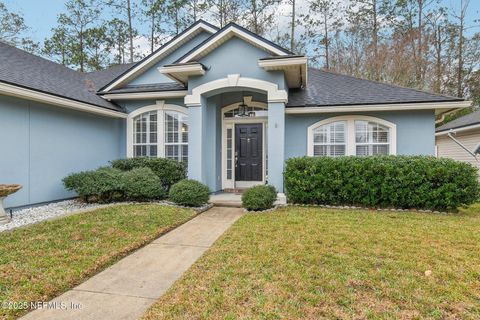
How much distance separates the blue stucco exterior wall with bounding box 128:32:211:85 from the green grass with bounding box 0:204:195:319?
19.5 feet

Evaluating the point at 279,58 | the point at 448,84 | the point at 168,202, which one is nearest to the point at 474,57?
the point at 448,84

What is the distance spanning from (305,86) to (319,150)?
2.50 meters

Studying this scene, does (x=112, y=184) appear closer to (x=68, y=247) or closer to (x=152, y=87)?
(x=68, y=247)

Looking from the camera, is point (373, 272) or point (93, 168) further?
point (93, 168)

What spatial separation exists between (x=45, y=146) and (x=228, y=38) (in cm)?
618

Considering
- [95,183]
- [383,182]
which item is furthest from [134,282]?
[383,182]

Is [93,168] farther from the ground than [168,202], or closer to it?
farther from the ground

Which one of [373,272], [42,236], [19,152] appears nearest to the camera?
[373,272]

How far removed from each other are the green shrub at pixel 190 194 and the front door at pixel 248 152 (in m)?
3.03

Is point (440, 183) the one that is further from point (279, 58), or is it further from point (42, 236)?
point (42, 236)

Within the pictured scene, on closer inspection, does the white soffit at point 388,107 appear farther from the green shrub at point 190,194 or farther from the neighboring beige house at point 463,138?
the neighboring beige house at point 463,138

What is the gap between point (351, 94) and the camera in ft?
32.2

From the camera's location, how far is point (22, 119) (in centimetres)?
752

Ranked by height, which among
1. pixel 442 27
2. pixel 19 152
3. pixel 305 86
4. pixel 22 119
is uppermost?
pixel 442 27
